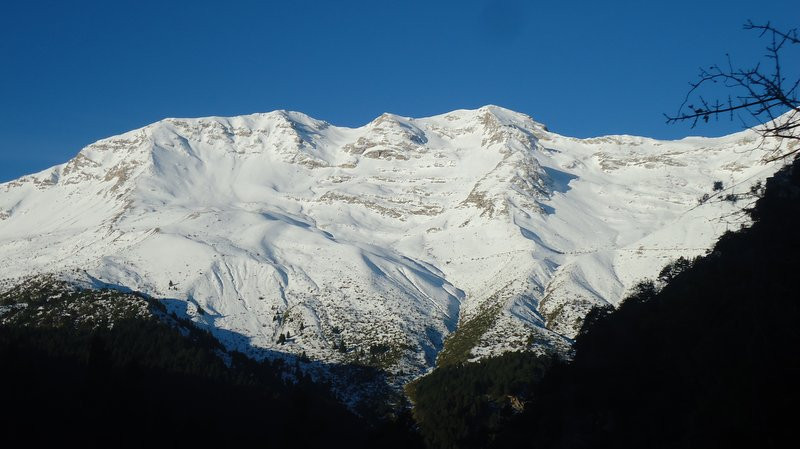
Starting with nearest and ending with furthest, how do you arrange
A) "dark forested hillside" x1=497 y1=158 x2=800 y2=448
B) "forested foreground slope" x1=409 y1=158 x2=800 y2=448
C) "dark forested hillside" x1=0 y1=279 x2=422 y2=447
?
"dark forested hillside" x1=497 y1=158 x2=800 y2=448 < "forested foreground slope" x1=409 y1=158 x2=800 y2=448 < "dark forested hillside" x1=0 y1=279 x2=422 y2=447

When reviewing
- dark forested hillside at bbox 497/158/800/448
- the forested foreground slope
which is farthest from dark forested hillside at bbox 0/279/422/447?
dark forested hillside at bbox 497/158/800/448

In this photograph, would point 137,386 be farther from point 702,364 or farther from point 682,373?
point 702,364

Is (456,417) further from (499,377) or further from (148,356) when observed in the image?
(148,356)

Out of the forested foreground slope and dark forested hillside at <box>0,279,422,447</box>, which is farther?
dark forested hillside at <box>0,279,422,447</box>

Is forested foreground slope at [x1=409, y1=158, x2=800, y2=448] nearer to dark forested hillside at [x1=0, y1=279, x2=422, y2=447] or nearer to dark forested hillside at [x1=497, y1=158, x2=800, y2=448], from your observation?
dark forested hillside at [x1=497, y1=158, x2=800, y2=448]

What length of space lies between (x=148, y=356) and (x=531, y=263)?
380ft

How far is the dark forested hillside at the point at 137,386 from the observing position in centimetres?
7294

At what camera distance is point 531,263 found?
195875 mm

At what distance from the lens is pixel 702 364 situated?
60.9 feet

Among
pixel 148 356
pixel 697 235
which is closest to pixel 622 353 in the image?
pixel 148 356

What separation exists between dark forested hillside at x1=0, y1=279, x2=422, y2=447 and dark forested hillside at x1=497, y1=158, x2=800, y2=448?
21.1 meters

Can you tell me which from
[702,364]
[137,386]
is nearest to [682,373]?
[702,364]

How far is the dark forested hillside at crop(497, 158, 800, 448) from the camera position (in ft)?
34.0

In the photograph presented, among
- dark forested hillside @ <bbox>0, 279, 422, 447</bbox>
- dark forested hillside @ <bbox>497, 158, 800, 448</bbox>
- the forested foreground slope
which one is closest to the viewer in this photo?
dark forested hillside @ <bbox>497, 158, 800, 448</bbox>
